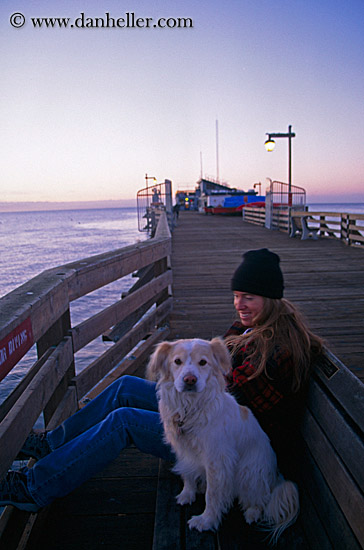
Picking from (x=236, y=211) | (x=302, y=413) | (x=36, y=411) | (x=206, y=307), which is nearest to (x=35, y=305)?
(x=36, y=411)

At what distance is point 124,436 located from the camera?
229 cm

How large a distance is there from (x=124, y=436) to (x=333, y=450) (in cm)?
119

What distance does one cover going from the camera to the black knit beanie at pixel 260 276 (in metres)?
2.19

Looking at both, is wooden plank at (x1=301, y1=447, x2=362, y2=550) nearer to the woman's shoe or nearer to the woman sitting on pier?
the woman sitting on pier

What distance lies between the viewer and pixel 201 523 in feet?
6.30

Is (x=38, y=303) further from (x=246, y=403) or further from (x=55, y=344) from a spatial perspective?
(x=246, y=403)

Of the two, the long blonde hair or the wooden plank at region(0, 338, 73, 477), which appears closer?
Answer: the wooden plank at region(0, 338, 73, 477)

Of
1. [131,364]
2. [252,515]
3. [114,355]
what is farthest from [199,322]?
[252,515]

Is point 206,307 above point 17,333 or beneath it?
beneath

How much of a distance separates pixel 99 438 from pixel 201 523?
2.27ft

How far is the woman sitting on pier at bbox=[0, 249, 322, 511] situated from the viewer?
199cm

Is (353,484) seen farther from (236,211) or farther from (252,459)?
(236,211)

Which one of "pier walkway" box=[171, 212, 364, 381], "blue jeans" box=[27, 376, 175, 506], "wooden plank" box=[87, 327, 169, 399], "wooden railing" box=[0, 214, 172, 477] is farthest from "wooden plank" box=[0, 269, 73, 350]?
"pier walkway" box=[171, 212, 364, 381]

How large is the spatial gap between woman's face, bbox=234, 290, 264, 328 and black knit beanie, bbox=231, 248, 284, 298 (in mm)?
42
